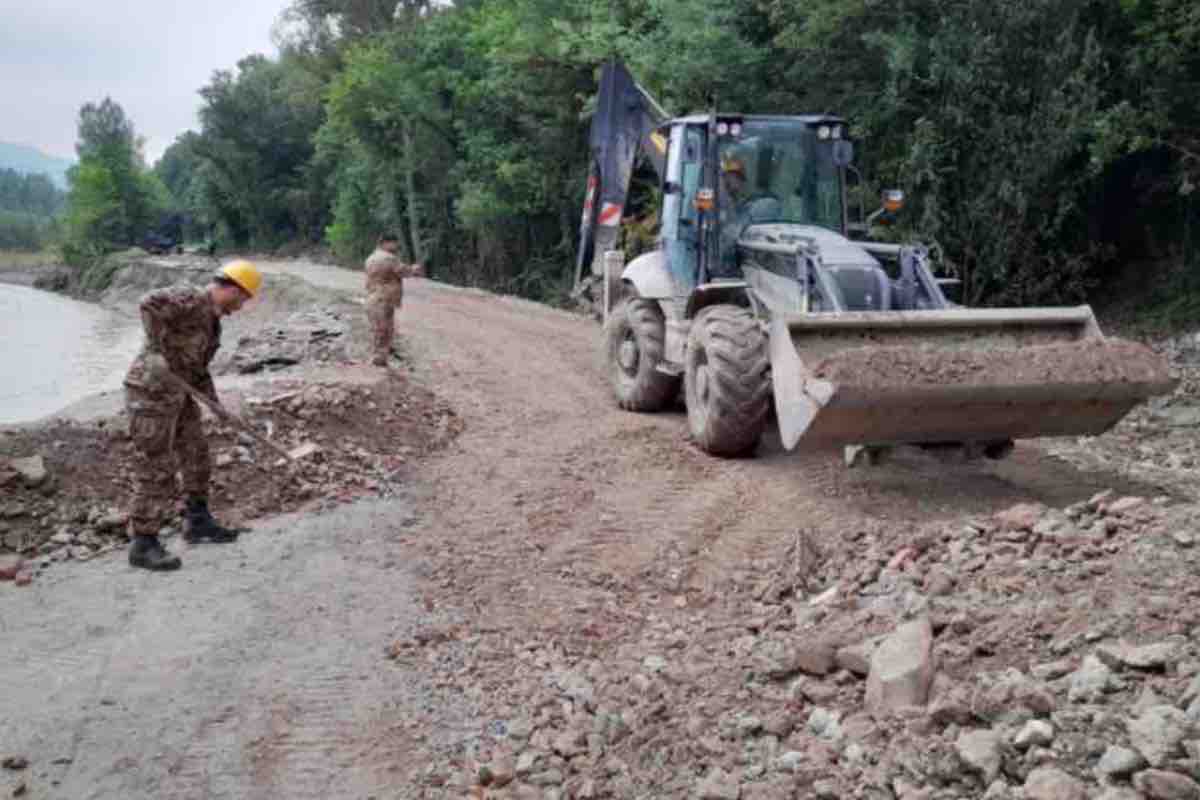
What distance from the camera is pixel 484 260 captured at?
29.8 meters

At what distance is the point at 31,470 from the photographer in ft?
21.4

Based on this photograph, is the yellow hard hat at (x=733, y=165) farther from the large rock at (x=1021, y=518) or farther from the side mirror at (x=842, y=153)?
the large rock at (x=1021, y=518)

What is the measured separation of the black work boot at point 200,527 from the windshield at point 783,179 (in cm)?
442

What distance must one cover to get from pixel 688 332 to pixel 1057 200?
24.4ft

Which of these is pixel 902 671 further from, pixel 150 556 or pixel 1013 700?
pixel 150 556

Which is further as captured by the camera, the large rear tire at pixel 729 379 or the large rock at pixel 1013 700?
the large rear tire at pixel 729 379

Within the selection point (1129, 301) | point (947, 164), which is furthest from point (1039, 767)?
point (1129, 301)

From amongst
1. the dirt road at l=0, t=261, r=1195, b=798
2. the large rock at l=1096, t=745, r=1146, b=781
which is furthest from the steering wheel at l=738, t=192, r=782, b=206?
the large rock at l=1096, t=745, r=1146, b=781

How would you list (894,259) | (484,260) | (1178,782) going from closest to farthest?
(1178,782)
(894,259)
(484,260)

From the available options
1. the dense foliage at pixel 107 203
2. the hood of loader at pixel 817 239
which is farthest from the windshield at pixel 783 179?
the dense foliage at pixel 107 203

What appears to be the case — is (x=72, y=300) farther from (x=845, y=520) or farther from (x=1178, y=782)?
(x=1178, y=782)

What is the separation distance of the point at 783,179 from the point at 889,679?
5627 mm

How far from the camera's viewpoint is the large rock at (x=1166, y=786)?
8.83 feet

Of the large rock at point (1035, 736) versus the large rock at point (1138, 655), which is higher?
the large rock at point (1138, 655)
